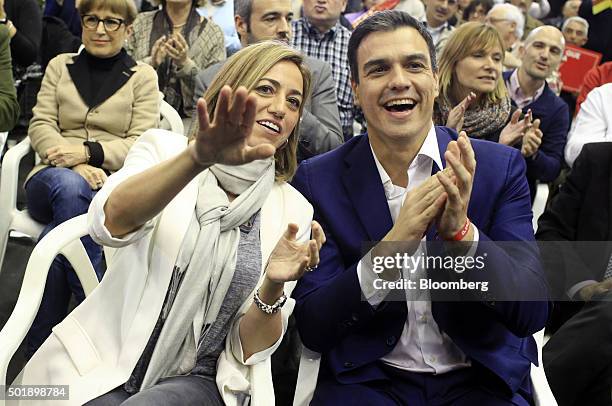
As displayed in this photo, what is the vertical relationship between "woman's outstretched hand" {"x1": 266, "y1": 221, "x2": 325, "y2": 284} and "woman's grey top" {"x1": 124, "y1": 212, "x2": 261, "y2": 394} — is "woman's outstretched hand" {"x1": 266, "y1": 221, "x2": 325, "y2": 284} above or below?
above

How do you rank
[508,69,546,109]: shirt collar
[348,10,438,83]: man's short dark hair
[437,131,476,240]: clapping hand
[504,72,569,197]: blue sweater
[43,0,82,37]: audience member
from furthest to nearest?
[43,0,82,37]: audience member, [508,69,546,109]: shirt collar, [504,72,569,197]: blue sweater, [348,10,438,83]: man's short dark hair, [437,131,476,240]: clapping hand

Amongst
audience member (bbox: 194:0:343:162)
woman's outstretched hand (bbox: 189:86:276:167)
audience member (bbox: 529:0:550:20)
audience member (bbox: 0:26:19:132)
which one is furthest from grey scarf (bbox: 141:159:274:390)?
audience member (bbox: 529:0:550:20)

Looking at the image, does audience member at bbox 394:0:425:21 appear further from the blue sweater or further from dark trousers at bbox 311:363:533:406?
dark trousers at bbox 311:363:533:406

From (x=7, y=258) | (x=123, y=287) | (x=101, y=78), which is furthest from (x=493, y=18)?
(x=123, y=287)

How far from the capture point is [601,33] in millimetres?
7805

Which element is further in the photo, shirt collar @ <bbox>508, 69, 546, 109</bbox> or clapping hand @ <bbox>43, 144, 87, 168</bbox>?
shirt collar @ <bbox>508, 69, 546, 109</bbox>

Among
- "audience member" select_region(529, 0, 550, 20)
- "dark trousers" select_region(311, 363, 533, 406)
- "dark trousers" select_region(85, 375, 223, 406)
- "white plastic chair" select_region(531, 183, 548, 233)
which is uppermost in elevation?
"dark trousers" select_region(85, 375, 223, 406)

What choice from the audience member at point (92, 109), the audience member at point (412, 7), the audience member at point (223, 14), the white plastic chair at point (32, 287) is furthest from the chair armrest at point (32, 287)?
the audience member at point (412, 7)

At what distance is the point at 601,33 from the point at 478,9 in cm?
132

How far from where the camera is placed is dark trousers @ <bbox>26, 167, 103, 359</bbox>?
3.33m

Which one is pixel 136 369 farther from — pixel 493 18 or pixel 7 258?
pixel 493 18

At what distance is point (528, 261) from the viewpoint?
232cm

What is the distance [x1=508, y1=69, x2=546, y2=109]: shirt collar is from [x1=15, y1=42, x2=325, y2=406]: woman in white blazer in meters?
2.70

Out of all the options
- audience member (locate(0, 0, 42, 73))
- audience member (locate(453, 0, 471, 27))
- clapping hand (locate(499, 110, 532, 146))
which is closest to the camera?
clapping hand (locate(499, 110, 532, 146))
